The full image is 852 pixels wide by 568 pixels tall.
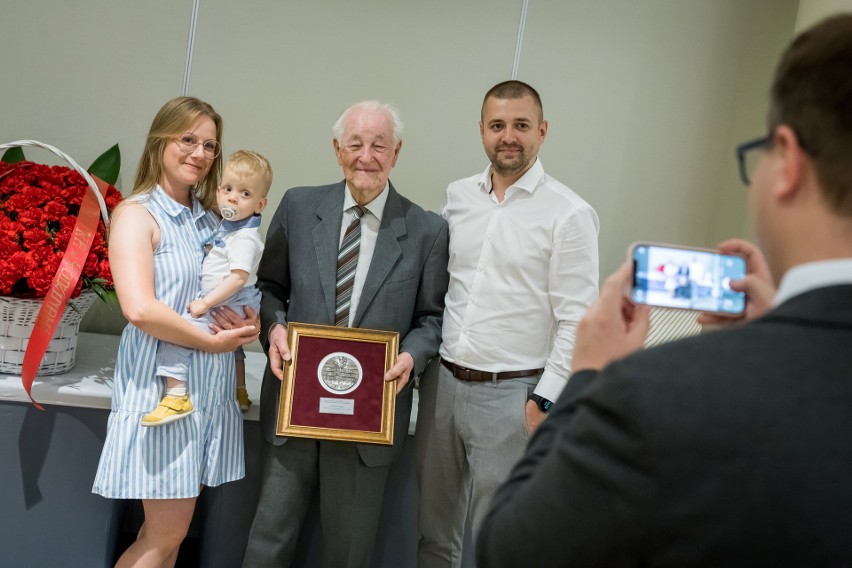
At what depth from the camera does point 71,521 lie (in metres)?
2.95

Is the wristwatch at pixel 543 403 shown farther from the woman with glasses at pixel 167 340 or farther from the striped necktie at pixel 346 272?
the woman with glasses at pixel 167 340

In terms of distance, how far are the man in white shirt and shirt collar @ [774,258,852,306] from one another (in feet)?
6.04

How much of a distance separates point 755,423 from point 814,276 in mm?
Answer: 183

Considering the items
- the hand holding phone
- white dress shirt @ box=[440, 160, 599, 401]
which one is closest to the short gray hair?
white dress shirt @ box=[440, 160, 599, 401]

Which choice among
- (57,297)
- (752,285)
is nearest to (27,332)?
(57,297)

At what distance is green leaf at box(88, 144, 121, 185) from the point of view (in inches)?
146

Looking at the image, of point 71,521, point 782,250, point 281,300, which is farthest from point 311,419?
point 782,250

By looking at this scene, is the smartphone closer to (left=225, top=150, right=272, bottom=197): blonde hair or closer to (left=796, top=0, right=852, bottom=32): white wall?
(left=225, top=150, right=272, bottom=197): blonde hair

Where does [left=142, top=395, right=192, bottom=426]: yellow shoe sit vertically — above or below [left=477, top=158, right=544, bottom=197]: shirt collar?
below

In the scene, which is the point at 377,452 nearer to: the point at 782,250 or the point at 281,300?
the point at 281,300

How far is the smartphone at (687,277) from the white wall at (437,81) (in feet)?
8.78

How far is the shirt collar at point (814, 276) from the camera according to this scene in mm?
867

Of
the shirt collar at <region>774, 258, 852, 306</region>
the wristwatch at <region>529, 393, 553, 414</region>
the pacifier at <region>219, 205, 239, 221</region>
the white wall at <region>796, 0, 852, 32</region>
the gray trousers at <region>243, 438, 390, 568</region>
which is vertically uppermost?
the white wall at <region>796, 0, 852, 32</region>

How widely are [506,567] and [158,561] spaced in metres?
2.03
